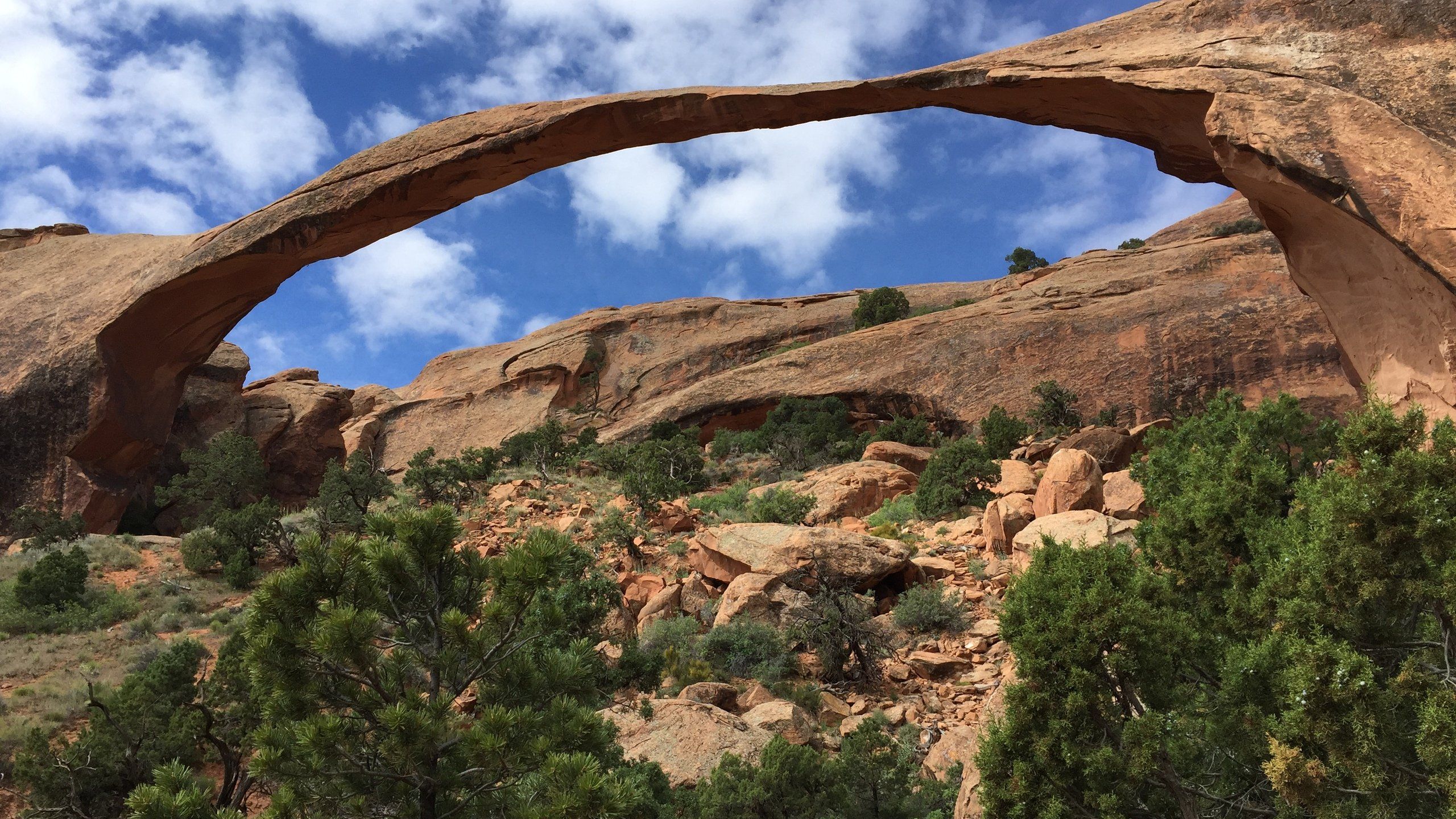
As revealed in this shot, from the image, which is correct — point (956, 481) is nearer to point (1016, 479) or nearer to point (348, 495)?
point (1016, 479)

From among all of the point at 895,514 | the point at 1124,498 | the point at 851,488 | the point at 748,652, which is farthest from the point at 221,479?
the point at 1124,498

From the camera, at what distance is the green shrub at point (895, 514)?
15.8 meters

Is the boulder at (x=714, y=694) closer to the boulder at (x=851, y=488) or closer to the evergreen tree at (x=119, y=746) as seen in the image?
the evergreen tree at (x=119, y=746)

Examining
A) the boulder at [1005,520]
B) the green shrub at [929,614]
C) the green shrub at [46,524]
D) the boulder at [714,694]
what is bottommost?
the boulder at [714,694]

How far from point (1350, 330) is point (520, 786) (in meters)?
9.91

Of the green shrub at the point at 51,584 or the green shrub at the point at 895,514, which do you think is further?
the green shrub at the point at 895,514

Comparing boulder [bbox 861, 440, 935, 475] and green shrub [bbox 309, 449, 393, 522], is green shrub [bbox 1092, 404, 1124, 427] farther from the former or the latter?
green shrub [bbox 309, 449, 393, 522]

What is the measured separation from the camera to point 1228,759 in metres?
6.52

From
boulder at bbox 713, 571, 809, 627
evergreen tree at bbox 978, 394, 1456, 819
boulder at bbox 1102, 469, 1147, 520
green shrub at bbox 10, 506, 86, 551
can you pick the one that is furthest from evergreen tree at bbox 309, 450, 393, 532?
evergreen tree at bbox 978, 394, 1456, 819

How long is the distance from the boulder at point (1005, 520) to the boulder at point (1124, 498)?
1054 mm

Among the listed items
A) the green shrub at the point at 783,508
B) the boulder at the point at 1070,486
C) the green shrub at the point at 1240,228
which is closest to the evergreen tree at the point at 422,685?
the boulder at the point at 1070,486

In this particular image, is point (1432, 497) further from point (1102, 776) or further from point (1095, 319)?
point (1095, 319)

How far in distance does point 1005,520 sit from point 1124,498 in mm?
1743

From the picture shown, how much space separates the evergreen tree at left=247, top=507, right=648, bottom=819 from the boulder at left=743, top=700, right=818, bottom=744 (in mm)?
2893
